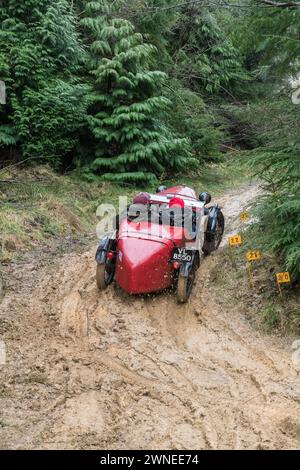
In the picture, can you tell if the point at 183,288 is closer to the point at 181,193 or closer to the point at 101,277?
the point at 101,277

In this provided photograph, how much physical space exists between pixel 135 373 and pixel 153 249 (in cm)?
208

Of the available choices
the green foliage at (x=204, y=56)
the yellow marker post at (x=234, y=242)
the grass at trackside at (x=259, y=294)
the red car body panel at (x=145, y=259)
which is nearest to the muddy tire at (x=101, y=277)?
the red car body panel at (x=145, y=259)

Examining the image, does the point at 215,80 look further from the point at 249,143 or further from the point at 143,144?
the point at 143,144

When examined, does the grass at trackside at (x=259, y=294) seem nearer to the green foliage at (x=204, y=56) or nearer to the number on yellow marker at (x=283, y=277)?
the number on yellow marker at (x=283, y=277)

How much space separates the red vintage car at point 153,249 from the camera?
7.02 metres

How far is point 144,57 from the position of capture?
43.4 ft

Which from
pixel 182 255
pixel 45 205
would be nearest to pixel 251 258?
pixel 182 255

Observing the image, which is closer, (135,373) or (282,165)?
(135,373)

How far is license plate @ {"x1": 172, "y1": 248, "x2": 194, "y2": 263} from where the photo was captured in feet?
23.7

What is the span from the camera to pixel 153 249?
7.09 meters

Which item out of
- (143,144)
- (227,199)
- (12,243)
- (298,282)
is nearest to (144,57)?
(143,144)

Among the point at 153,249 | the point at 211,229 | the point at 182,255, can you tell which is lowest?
the point at 211,229

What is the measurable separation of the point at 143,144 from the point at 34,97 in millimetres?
3033

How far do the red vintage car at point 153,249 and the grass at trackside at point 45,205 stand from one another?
1.43m
